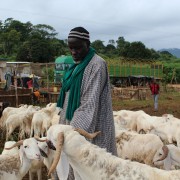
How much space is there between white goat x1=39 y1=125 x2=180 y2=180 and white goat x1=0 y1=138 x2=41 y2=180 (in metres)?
2.34

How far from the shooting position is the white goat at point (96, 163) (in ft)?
8.87

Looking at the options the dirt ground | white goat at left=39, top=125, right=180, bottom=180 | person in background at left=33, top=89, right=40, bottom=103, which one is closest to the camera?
white goat at left=39, top=125, right=180, bottom=180

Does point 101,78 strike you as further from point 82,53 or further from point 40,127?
point 40,127

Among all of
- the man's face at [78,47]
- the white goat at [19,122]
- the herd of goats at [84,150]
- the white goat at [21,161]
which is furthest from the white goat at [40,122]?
the man's face at [78,47]

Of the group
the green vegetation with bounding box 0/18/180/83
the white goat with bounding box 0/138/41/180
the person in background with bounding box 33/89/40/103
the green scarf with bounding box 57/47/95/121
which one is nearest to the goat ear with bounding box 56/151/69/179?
the green scarf with bounding box 57/47/95/121

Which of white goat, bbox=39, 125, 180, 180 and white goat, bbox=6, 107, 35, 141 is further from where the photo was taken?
white goat, bbox=6, 107, 35, 141

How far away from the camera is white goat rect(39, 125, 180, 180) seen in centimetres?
270

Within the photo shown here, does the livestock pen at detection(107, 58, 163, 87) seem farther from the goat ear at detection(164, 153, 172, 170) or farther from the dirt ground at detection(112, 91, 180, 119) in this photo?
the goat ear at detection(164, 153, 172, 170)

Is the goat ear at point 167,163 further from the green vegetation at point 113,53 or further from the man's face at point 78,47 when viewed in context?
the green vegetation at point 113,53

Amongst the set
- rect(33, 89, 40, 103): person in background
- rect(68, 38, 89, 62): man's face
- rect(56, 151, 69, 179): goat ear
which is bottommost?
rect(33, 89, 40, 103): person in background

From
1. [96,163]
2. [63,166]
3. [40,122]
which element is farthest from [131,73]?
[96,163]

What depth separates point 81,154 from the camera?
2.77 metres

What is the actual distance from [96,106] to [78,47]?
1.72 ft

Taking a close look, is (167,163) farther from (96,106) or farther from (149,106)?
(149,106)
